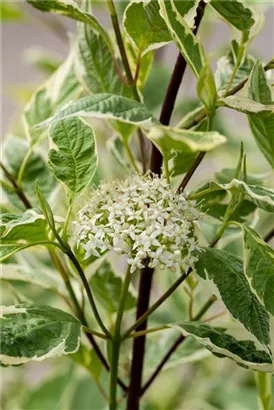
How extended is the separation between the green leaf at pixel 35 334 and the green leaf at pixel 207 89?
0.18m

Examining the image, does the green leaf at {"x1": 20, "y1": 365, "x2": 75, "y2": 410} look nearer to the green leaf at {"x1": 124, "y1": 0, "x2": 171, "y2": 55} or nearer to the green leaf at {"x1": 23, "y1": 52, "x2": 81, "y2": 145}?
the green leaf at {"x1": 23, "y1": 52, "x2": 81, "y2": 145}

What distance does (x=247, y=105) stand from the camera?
15.8 inches

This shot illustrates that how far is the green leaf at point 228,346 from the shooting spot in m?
0.45

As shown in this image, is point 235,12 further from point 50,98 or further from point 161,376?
point 161,376

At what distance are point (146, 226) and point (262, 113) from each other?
0.33 ft

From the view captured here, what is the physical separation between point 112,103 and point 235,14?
0.11 m

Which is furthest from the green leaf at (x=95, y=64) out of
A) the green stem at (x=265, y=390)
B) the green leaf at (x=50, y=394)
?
the green leaf at (x=50, y=394)

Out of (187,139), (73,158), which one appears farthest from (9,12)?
(187,139)

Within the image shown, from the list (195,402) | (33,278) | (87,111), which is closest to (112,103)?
(87,111)

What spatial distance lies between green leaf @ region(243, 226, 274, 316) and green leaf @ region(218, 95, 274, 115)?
0.08 m

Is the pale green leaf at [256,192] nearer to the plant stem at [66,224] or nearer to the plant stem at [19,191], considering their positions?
the plant stem at [66,224]

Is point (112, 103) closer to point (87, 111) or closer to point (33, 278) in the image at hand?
point (87, 111)

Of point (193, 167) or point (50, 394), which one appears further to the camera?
point (50, 394)

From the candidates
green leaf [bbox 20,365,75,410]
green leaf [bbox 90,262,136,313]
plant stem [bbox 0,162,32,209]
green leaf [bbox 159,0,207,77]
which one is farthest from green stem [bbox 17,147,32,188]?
green leaf [bbox 20,365,75,410]
